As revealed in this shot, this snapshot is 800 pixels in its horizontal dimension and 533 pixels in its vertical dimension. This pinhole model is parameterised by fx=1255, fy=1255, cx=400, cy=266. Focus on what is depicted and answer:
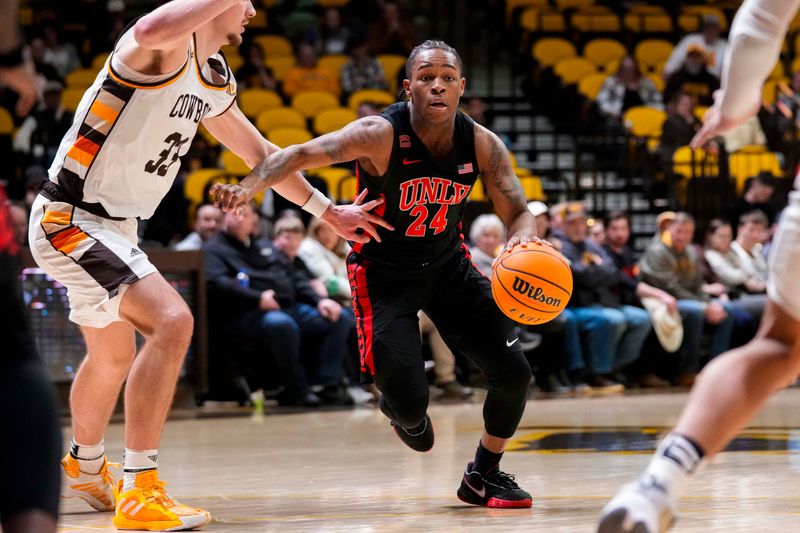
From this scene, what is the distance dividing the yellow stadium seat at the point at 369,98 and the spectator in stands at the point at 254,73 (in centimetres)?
111

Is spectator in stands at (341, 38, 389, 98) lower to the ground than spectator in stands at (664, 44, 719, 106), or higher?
higher

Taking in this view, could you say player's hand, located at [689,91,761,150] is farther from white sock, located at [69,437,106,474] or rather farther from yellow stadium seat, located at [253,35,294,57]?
yellow stadium seat, located at [253,35,294,57]

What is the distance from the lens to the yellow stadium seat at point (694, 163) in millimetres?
13758

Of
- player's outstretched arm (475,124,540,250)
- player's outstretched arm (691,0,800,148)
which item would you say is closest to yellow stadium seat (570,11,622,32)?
player's outstretched arm (475,124,540,250)

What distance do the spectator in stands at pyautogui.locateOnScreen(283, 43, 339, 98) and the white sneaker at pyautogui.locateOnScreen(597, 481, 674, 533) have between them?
40.3ft

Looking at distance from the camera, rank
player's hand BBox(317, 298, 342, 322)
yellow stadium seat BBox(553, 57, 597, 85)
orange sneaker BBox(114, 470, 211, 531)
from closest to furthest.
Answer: orange sneaker BBox(114, 470, 211, 531) → player's hand BBox(317, 298, 342, 322) → yellow stadium seat BBox(553, 57, 597, 85)

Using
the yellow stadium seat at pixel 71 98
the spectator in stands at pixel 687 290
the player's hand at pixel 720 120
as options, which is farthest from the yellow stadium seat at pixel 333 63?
the player's hand at pixel 720 120

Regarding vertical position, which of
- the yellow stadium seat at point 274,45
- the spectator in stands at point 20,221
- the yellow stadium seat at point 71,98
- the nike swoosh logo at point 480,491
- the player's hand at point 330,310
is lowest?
the player's hand at point 330,310

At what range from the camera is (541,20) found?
55.9 ft

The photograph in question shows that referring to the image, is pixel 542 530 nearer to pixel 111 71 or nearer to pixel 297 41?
pixel 111 71

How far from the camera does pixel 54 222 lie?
4766 millimetres

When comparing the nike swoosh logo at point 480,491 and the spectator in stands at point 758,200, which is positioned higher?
the nike swoosh logo at point 480,491

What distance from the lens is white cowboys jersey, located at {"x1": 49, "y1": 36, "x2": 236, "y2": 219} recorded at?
4.72m

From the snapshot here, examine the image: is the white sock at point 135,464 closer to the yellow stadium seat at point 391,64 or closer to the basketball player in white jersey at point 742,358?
the basketball player in white jersey at point 742,358
